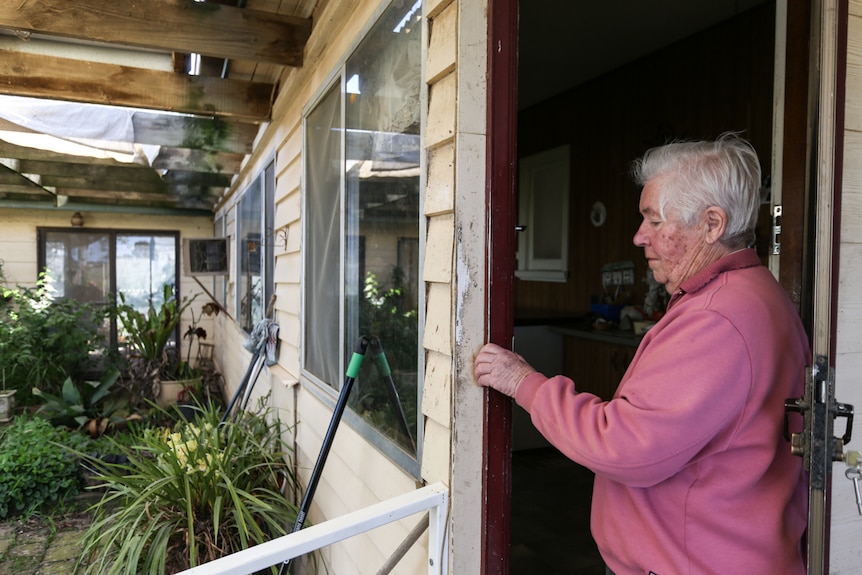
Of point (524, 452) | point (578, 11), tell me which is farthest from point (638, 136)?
point (524, 452)

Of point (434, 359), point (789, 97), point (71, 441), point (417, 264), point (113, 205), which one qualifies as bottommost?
point (71, 441)

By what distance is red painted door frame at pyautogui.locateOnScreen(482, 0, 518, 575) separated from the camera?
131 cm

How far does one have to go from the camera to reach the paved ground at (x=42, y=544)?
3.30m

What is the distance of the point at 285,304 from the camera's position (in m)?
3.56

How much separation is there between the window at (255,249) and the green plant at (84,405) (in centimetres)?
146

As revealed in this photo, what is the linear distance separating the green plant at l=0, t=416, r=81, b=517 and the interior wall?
3.53 metres

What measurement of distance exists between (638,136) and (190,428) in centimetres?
372

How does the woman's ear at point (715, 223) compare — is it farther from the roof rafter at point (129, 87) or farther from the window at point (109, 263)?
the window at point (109, 263)

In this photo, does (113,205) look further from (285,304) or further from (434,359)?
(434,359)

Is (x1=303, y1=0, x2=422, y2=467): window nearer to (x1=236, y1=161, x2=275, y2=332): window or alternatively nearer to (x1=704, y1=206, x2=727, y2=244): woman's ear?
(x1=704, y1=206, x2=727, y2=244): woman's ear

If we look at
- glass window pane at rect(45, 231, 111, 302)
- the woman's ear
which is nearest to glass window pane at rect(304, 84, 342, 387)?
the woman's ear

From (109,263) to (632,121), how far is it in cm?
808

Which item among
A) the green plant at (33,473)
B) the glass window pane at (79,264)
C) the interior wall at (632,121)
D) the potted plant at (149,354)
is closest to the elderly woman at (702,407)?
the interior wall at (632,121)

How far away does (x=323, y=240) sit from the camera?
261 centimetres
